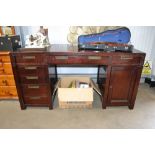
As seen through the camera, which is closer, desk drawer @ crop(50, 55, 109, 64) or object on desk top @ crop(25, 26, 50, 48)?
desk drawer @ crop(50, 55, 109, 64)

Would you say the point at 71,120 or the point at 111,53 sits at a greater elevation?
the point at 111,53

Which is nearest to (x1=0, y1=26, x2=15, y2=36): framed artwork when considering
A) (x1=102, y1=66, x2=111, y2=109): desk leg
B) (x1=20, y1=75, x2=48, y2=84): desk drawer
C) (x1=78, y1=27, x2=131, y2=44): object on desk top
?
(x1=20, y1=75, x2=48, y2=84): desk drawer

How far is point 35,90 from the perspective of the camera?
67.1 inches

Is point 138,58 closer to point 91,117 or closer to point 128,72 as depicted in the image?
point 128,72

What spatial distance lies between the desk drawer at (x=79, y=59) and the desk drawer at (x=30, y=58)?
0.12 m

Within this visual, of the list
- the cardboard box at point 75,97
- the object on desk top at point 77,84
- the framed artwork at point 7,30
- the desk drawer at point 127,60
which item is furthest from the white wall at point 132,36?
the desk drawer at point 127,60

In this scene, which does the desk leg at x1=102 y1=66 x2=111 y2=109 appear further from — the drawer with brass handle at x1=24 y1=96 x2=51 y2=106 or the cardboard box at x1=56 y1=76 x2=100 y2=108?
the drawer with brass handle at x1=24 y1=96 x2=51 y2=106

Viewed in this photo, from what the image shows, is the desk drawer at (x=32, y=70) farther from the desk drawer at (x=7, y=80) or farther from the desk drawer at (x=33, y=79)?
the desk drawer at (x=7, y=80)

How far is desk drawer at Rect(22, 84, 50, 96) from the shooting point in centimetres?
169

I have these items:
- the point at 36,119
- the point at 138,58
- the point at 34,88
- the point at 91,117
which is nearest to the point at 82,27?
the point at 138,58

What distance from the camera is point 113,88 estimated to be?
5.59ft
